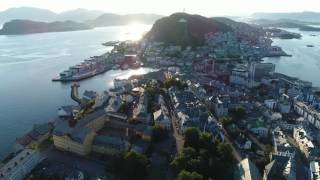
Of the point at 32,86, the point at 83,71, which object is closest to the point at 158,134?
the point at 32,86

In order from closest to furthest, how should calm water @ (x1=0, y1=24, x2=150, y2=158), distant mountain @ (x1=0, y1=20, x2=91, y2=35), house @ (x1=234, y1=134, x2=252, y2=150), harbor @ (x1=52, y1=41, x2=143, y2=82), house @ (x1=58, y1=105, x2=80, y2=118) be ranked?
1. house @ (x1=234, y1=134, x2=252, y2=150)
2. house @ (x1=58, y1=105, x2=80, y2=118)
3. calm water @ (x1=0, y1=24, x2=150, y2=158)
4. harbor @ (x1=52, y1=41, x2=143, y2=82)
5. distant mountain @ (x1=0, y1=20, x2=91, y2=35)


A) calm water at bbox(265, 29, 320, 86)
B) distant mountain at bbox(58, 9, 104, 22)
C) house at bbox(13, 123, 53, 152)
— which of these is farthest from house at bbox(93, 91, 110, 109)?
distant mountain at bbox(58, 9, 104, 22)

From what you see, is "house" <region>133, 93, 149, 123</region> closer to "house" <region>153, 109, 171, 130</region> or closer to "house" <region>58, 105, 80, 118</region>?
"house" <region>153, 109, 171, 130</region>

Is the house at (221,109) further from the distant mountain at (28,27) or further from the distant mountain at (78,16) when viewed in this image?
the distant mountain at (78,16)

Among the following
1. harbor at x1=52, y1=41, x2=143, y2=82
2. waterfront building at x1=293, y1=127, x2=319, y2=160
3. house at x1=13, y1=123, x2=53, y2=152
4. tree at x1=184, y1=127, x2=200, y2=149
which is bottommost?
harbor at x1=52, y1=41, x2=143, y2=82

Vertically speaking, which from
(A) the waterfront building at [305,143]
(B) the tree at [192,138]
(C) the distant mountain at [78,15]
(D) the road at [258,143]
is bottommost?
(C) the distant mountain at [78,15]

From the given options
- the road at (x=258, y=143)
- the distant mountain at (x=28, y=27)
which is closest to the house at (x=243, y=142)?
the road at (x=258, y=143)

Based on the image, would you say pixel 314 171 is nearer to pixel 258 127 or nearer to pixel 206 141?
pixel 206 141
